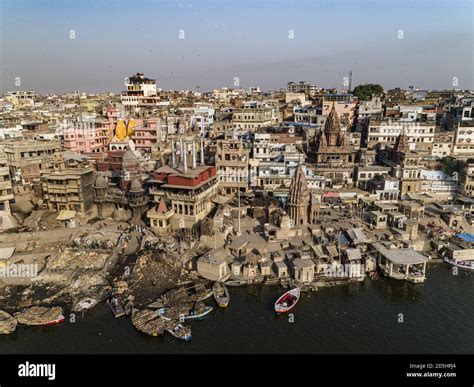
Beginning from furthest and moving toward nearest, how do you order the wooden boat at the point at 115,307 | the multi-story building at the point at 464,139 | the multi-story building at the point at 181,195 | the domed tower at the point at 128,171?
the multi-story building at the point at 464,139, the domed tower at the point at 128,171, the multi-story building at the point at 181,195, the wooden boat at the point at 115,307

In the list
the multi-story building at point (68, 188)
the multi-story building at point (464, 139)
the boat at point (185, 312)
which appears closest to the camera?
the boat at point (185, 312)

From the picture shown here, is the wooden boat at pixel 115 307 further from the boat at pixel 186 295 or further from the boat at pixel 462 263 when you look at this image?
the boat at pixel 462 263

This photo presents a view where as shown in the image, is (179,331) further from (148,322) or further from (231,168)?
(231,168)

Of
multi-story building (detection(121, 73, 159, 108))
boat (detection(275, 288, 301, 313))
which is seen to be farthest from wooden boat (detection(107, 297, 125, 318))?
multi-story building (detection(121, 73, 159, 108))

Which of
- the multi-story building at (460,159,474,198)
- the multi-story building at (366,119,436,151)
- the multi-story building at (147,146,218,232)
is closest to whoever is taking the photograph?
the multi-story building at (147,146,218,232)

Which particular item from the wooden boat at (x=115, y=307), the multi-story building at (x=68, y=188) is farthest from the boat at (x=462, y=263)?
the multi-story building at (x=68, y=188)

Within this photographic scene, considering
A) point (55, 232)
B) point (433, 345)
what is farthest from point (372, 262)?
point (55, 232)

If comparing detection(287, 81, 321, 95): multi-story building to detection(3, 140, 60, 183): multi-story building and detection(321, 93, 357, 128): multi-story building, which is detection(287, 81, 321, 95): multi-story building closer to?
detection(321, 93, 357, 128): multi-story building
